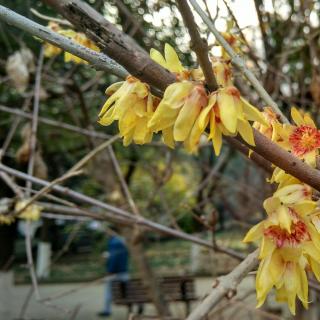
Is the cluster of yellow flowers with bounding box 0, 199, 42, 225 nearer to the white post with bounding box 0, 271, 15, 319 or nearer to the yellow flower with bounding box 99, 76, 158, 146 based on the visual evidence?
the yellow flower with bounding box 99, 76, 158, 146

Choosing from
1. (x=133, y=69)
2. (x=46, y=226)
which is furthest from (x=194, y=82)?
(x=46, y=226)

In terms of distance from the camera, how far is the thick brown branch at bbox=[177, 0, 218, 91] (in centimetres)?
67

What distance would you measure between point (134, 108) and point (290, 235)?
28 centimetres

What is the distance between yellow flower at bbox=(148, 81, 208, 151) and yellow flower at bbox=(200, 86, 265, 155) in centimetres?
1

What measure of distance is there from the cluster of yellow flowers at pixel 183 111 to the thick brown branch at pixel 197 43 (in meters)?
0.02

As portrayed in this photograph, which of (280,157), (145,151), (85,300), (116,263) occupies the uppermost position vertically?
(145,151)

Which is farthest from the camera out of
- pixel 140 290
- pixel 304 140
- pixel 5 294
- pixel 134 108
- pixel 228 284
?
pixel 140 290

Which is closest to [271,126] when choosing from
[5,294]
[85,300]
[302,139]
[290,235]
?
[302,139]

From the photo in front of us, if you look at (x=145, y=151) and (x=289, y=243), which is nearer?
(x=289, y=243)

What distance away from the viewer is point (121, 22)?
12.5 ft

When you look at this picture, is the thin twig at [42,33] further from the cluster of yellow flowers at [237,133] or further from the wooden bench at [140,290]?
the wooden bench at [140,290]

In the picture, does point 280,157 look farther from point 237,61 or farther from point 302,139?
point 237,61

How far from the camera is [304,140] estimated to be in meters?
0.95

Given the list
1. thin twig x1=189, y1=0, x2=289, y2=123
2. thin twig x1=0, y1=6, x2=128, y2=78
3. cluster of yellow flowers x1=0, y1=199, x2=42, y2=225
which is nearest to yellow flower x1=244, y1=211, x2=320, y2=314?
thin twig x1=189, y1=0, x2=289, y2=123
